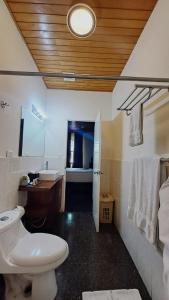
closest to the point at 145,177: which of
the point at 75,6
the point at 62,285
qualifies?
the point at 62,285

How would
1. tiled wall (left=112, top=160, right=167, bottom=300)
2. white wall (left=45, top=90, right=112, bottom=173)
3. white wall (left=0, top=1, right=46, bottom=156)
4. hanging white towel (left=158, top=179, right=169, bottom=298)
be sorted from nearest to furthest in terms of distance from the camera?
hanging white towel (left=158, top=179, right=169, bottom=298)
tiled wall (left=112, top=160, right=167, bottom=300)
white wall (left=0, top=1, right=46, bottom=156)
white wall (left=45, top=90, right=112, bottom=173)

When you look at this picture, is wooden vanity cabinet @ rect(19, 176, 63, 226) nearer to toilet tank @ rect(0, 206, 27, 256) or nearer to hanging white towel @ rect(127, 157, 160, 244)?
toilet tank @ rect(0, 206, 27, 256)

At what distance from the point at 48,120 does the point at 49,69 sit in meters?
1.05

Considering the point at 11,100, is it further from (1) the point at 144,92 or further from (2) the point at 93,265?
(2) the point at 93,265

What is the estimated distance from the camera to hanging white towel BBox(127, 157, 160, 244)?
122 centimetres

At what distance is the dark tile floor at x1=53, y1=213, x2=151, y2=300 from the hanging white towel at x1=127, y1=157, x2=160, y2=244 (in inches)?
25.4

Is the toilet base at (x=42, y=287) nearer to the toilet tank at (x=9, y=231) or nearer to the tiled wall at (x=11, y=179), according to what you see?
the toilet tank at (x=9, y=231)

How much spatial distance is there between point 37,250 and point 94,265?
902mm

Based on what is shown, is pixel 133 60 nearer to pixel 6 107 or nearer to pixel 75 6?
pixel 75 6

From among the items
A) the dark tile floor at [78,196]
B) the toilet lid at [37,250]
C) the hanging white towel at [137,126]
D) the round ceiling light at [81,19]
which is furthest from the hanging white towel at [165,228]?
the dark tile floor at [78,196]

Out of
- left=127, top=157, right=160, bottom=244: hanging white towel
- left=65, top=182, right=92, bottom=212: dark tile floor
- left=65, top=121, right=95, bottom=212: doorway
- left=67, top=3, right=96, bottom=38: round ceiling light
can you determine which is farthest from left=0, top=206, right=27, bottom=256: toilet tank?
left=65, top=121, right=95, bottom=212: doorway

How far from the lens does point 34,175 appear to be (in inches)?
101

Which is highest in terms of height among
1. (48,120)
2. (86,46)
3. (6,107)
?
(86,46)

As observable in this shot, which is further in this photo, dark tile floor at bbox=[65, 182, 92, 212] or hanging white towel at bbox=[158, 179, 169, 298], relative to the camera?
dark tile floor at bbox=[65, 182, 92, 212]
